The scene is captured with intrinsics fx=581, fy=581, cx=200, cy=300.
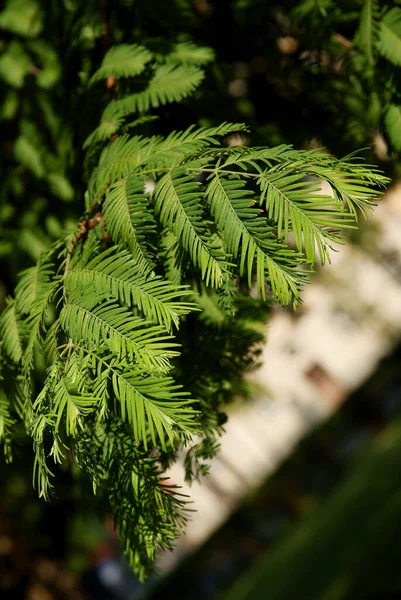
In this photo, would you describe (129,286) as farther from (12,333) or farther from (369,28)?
(369,28)

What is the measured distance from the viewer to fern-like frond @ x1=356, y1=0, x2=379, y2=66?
47.8 inches

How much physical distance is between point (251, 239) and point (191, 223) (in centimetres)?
9

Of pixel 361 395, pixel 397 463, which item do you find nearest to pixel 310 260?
pixel 361 395

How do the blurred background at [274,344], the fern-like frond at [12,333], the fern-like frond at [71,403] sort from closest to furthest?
1. the fern-like frond at [71,403]
2. the fern-like frond at [12,333]
3. the blurred background at [274,344]

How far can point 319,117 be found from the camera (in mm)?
1463

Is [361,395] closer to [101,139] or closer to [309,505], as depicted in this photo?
[309,505]

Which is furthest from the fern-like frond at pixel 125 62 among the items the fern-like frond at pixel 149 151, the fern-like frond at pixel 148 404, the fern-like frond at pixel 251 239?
the fern-like frond at pixel 148 404

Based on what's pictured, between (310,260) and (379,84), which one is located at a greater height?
(379,84)

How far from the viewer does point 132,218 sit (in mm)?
872

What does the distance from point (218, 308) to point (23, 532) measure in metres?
2.53

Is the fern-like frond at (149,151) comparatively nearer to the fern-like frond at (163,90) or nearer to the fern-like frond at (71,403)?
the fern-like frond at (163,90)

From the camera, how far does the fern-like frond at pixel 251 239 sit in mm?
766

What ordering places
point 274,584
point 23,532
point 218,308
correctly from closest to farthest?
point 218,308 → point 23,532 → point 274,584

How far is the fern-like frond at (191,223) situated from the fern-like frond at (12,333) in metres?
0.34
